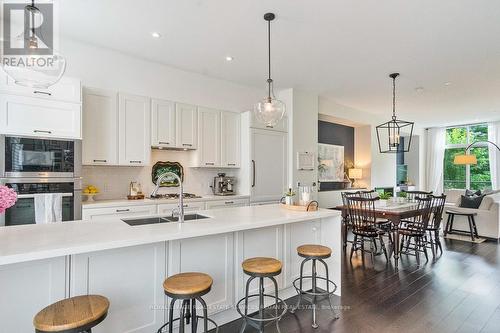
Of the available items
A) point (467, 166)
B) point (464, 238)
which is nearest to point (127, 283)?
point (464, 238)

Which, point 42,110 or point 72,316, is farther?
point 42,110

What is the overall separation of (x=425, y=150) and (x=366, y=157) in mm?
3828

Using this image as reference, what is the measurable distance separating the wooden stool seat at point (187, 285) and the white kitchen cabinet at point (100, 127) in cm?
237

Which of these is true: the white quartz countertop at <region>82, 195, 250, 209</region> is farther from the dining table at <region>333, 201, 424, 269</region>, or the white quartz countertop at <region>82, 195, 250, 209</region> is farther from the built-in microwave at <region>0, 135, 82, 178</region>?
the dining table at <region>333, 201, 424, 269</region>

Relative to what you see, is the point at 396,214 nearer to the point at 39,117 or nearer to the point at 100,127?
the point at 100,127

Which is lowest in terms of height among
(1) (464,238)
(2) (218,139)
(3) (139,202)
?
(1) (464,238)

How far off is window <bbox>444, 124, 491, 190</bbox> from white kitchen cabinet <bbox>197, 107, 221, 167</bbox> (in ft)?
29.0

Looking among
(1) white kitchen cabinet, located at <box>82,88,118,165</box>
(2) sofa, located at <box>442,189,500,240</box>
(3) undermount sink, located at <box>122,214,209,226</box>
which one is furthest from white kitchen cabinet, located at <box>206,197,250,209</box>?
(2) sofa, located at <box>442,189,500,240</box>

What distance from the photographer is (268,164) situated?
502cm

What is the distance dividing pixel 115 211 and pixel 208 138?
1801 mm

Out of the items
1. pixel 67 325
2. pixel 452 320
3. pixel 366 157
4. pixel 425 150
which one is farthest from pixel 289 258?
pixel 425 150

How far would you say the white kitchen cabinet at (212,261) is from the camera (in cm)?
218

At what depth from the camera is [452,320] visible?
8.35ft

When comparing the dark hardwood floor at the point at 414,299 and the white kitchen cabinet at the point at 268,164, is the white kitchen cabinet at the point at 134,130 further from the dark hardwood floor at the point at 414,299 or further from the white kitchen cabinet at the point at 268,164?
the dark hardwood floor at the point at 414,299
